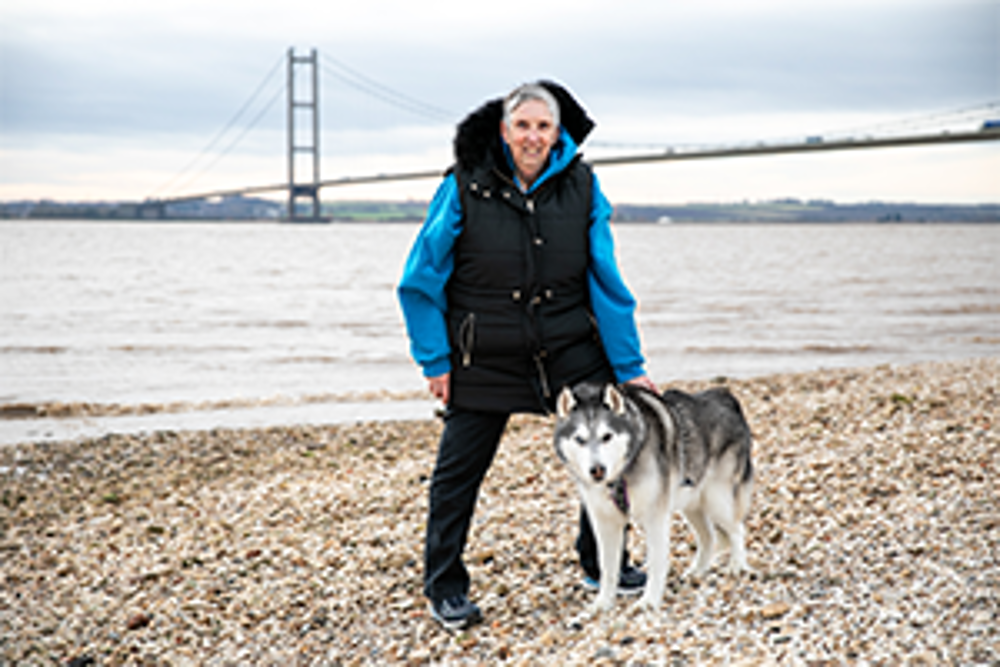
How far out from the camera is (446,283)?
320 cm

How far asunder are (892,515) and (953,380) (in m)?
3.95

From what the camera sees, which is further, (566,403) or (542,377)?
(542,377)

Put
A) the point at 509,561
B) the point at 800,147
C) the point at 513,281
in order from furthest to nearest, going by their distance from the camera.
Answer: the point at 800,147 < the point at 509,561 < the point at 513,281

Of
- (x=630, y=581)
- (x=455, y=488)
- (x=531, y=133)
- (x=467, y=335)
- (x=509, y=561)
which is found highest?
(x=531, y=133)

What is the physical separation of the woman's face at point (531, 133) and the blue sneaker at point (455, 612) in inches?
66.6

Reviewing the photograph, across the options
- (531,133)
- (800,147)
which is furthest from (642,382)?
(800,147)

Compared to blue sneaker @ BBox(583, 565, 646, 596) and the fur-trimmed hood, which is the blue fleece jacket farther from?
blue sneaker @ BBox(583, 565, 646, 596)

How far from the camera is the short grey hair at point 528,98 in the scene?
3.06 m

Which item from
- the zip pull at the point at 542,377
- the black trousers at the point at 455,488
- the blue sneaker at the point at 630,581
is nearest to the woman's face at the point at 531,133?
the zip pull at the point at 542,377

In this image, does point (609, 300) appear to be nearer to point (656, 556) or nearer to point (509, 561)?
point (656, 556)

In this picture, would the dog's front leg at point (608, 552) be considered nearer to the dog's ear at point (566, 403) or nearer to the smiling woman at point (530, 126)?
the dog's ear at point (566, 403)

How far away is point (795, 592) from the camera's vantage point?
337cm

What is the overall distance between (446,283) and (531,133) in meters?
0.61

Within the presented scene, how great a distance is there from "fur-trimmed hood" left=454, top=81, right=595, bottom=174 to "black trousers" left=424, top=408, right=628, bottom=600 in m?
0.92
